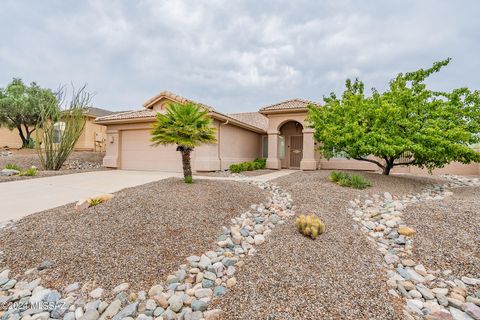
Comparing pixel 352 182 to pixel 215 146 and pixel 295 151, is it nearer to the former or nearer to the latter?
pixel 215 146

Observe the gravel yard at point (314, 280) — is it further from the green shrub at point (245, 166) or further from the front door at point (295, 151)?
the front door at point (295, 151)

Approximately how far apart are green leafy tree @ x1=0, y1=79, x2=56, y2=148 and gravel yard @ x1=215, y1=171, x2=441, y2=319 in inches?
750

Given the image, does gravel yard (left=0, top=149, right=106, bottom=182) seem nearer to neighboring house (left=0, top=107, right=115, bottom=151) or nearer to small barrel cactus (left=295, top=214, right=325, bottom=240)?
neighboring house (left=0, top=107, right=115, bottom=151)

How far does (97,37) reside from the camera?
10.1 metres

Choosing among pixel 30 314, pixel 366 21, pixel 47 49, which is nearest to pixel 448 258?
pixel 30 314

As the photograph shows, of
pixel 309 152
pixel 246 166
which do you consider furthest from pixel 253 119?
pixel 246 166

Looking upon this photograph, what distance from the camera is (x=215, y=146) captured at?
37.9 feet

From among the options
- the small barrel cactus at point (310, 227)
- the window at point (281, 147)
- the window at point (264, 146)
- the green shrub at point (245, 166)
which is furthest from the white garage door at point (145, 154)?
the small barrel cactus at point (310, 227)

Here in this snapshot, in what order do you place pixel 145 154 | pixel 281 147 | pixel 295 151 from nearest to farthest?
pixel 145 154 → pixel 295 151 → pixel 281 147

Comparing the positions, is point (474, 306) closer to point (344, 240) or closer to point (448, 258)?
point (448, 258)

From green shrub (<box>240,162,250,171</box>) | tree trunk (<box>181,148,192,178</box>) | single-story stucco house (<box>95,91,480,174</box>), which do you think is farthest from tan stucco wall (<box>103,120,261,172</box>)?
tree trunk (<box>181,148,192,178</box>)

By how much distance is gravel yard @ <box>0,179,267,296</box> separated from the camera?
2967 millimetres

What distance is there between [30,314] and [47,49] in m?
Result: 12.7

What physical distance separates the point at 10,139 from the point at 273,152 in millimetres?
21818
